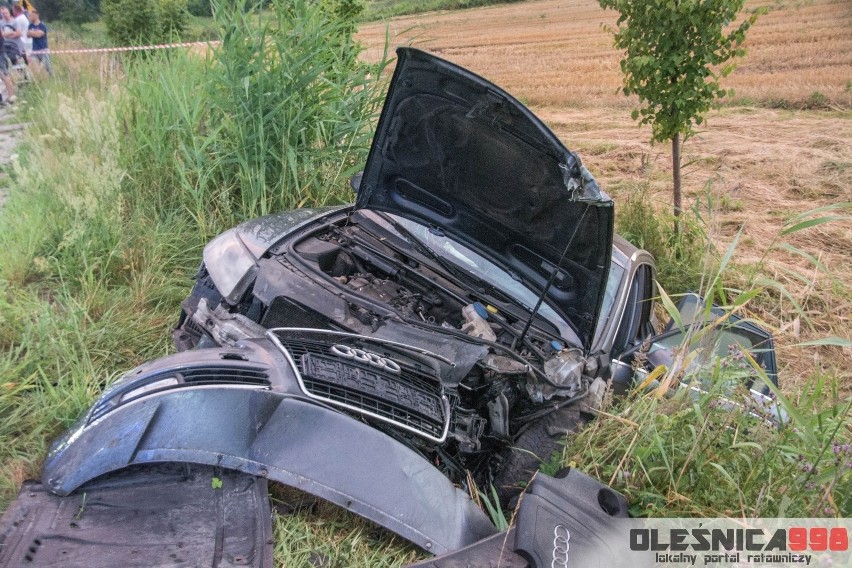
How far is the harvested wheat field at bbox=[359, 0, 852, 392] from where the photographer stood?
4629 millimetres

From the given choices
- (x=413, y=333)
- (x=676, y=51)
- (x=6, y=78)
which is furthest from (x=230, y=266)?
(x=6, y=78)

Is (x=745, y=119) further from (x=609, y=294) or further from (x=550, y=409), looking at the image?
(x=550, y=409)

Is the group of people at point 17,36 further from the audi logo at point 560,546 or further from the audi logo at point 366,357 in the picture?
the audi logo at point 560,546

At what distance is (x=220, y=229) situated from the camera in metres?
4.34

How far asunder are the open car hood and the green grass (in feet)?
1.73

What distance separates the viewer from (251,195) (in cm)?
434

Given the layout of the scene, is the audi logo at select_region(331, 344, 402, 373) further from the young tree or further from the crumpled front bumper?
the young tree

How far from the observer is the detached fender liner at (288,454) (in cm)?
196

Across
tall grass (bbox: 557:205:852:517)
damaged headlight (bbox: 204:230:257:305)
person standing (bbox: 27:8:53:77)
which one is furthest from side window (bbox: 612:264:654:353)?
person standing (bbox: 27:8:53:77)

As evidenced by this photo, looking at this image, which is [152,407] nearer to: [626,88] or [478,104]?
[478,104]

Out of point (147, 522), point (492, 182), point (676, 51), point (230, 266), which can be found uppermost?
point (676, 51)

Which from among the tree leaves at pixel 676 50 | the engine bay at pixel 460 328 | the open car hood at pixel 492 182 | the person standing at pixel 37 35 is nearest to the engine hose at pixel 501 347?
the engine bay at pixel 460 328

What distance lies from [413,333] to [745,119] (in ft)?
16.6

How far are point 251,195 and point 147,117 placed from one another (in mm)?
1123
